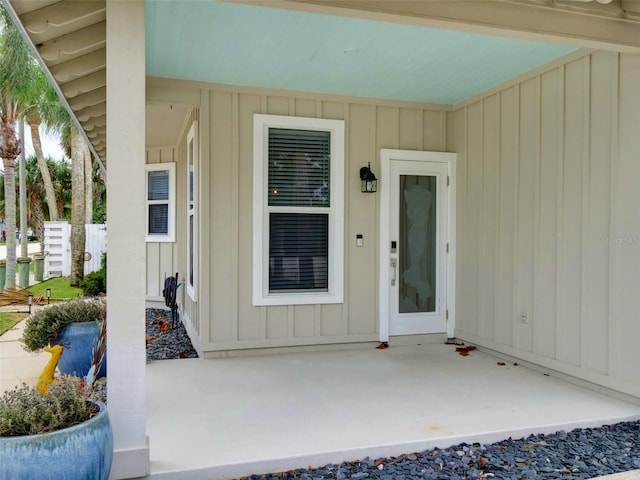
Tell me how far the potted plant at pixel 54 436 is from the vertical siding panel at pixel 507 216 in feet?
12.7

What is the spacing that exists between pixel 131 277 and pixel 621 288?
3.46 meters

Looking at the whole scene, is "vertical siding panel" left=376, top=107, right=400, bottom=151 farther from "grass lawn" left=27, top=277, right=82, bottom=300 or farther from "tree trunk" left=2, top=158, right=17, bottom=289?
"tree trunk" left=2, top=158, right=17, bottom=289

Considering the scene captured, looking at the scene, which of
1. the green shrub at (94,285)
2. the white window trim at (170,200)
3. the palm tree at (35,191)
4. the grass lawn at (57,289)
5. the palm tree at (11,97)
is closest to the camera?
the white window trim at (170,200)

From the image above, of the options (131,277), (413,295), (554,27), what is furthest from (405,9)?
(413,295)

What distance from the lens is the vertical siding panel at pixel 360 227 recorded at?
540cm

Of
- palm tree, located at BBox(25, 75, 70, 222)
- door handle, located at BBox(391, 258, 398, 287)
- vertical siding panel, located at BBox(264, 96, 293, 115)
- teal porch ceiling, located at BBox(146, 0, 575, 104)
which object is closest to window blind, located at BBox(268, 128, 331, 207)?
vertical siding panel, located at BBox(264, 96, 293, 115)

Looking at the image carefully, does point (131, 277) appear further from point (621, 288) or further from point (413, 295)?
point (413, 295)

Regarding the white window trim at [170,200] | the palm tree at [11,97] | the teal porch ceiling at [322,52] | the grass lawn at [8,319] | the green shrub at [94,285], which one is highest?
the palm tree at [11,97]

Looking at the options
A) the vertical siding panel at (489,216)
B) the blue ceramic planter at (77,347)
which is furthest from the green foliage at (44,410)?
the vertical siding panel at (489,216)

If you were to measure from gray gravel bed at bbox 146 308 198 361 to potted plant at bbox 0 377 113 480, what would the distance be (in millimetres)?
2795

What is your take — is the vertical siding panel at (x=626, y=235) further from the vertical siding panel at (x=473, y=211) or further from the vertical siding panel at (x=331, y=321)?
the vertical siding panel at (x=331, y=321)

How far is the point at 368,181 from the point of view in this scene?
212 inches

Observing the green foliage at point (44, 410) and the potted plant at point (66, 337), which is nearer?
the green foliage at point (44, 410)

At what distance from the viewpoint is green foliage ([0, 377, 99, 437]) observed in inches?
81.3
